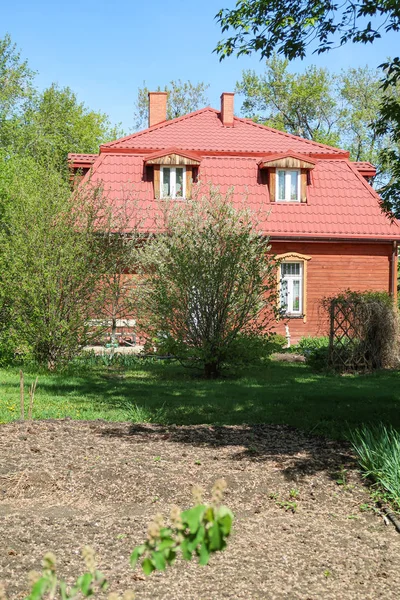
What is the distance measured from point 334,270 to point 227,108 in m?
7.21

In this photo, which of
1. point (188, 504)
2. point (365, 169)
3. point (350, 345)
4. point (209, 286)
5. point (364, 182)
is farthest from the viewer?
point (365, 169)

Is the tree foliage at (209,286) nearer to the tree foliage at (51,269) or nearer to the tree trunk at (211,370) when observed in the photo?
the tree trunk at (211,370)

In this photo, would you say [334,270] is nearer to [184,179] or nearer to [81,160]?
[184,179]

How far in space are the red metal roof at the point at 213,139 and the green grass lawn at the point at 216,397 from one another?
10389 mm

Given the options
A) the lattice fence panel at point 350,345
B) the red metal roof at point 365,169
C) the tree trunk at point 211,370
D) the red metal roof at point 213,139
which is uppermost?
the red metal roof at point 213,139

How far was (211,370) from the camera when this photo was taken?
12.9 metres

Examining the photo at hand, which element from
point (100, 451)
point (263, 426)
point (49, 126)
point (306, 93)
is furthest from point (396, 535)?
point (49, 126)

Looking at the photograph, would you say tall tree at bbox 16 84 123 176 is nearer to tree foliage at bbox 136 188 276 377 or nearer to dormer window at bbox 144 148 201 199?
dormer window at bbox 144 148 201 199

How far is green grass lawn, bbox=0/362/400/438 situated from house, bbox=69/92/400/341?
7458 mm

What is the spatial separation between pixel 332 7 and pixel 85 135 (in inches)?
→ 1275

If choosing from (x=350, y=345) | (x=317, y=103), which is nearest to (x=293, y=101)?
(x=317, y=103)

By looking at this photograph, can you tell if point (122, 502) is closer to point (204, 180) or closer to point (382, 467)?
point (382, 467)

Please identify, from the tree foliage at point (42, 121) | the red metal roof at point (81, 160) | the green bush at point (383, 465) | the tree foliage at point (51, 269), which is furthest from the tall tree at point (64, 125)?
the green bush at point (383, 465)

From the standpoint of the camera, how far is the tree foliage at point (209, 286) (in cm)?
1240
